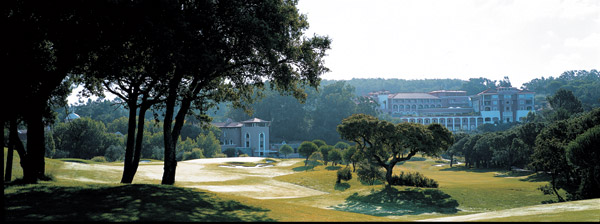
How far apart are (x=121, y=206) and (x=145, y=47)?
7.87 metres

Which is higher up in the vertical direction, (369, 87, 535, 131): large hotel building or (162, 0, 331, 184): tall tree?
(369, 87, 535, 131): large hotel building

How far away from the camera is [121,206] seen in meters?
15.5

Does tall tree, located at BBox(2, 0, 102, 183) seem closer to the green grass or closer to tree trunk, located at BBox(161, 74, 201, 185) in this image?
the green grass

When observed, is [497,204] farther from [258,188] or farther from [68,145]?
[68,145]

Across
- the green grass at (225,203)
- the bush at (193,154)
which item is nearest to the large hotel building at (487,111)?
the bush at (193,154)

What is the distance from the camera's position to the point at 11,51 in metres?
16.7

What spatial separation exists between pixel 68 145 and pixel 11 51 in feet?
252

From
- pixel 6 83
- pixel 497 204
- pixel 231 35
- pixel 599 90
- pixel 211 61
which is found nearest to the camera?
pixel 6 83

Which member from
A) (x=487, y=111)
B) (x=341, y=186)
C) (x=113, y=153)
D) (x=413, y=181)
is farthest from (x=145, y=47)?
(x=487, y=111)

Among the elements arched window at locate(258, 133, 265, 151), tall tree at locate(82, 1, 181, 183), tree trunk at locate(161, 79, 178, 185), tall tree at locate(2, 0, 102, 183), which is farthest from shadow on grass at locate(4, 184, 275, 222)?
arched window at locate(258, 133, 265, 151)

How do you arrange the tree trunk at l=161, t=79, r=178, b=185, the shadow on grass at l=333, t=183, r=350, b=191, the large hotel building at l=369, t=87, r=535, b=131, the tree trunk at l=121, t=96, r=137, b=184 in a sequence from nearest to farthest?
the tree trunk at l=161, t=79, r=178, b=185, the tree trunk at l=121, t=96, r=137, b=184, the shadow on grass at l=333, t=183, r=350, b=191, the large hotel building at l=369, t=87, r=535, b=131

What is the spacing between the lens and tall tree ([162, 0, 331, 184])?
20.1 m

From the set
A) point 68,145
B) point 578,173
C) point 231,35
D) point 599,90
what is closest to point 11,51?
point 231,35

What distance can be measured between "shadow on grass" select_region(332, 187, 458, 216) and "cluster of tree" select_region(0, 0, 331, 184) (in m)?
9.99
